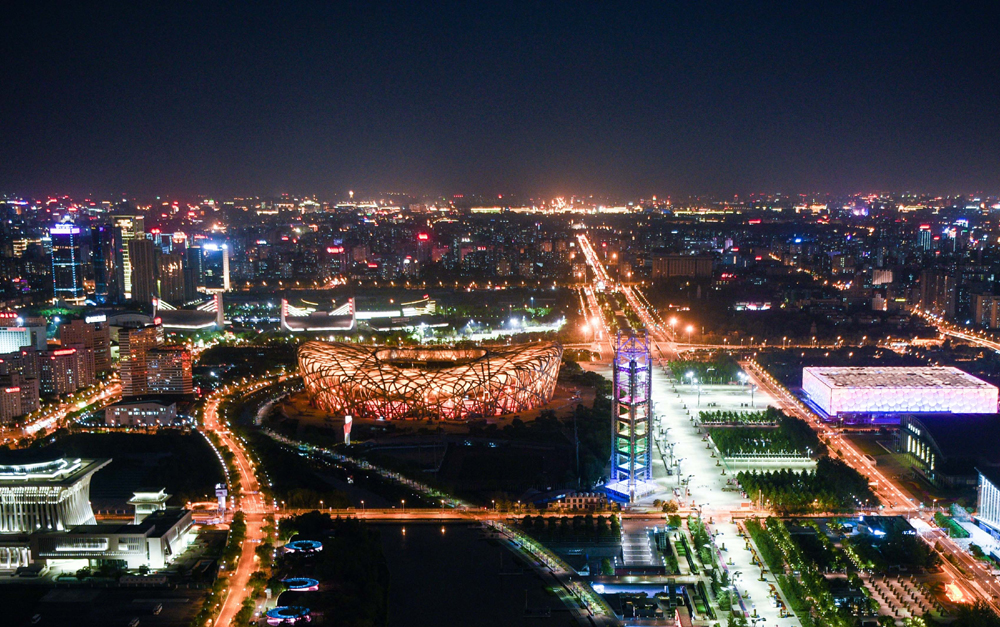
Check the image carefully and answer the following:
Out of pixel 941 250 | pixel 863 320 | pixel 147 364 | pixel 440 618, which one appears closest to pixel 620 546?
pixel 440 618

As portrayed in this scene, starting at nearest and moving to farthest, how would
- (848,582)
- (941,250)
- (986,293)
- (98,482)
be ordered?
(848,582) < (98,482) < (986,293) < (941,250)

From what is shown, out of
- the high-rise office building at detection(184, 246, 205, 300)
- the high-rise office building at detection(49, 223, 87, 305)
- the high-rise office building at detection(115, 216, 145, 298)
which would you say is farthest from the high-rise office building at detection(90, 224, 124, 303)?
the high-rise office building at detection(184, 246, 205, 300)

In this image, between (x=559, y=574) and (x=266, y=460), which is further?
(x=266, y=460)

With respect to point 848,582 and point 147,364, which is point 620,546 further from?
point 147,364

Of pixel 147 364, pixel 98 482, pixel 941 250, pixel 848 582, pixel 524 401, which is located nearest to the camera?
pixel 848 582

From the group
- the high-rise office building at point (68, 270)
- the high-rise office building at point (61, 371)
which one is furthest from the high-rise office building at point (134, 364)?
the high-rise office building at point (68, 270)

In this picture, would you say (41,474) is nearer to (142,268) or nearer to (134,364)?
(134,364)
